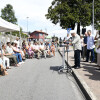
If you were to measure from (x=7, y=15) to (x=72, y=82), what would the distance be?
194 ft

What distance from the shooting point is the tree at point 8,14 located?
58428mm

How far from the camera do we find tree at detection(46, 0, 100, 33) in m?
26.5

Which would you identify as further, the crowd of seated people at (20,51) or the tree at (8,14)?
the tree at (8,14)

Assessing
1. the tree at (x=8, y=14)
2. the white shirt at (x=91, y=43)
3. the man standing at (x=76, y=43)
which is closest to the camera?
the man standing at (x=76, y=43)

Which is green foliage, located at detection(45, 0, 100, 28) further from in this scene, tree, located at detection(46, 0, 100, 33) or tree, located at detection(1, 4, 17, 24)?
tree, located at detection(1, 4, 17, 24)

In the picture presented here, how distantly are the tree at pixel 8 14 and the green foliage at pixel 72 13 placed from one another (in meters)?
33.7

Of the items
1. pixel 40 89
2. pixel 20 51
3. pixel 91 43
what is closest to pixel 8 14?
pixel 20 51

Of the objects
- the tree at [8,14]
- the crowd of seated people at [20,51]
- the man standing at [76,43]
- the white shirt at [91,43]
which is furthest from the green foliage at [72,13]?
the tree at [8,14]

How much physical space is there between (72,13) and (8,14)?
39830mm

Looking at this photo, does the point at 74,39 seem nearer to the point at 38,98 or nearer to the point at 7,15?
the point at 38,98

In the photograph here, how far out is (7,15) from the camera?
59.1 metres


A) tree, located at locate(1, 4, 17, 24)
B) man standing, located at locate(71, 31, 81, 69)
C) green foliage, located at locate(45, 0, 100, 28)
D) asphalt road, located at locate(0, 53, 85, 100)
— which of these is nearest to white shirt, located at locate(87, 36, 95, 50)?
man standing, located at locate(71, 31, 81, 69)

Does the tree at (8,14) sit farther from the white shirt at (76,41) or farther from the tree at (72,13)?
the white shirt at (76,41)

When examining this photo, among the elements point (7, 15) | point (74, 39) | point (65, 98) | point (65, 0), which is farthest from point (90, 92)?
point (7, 15)
